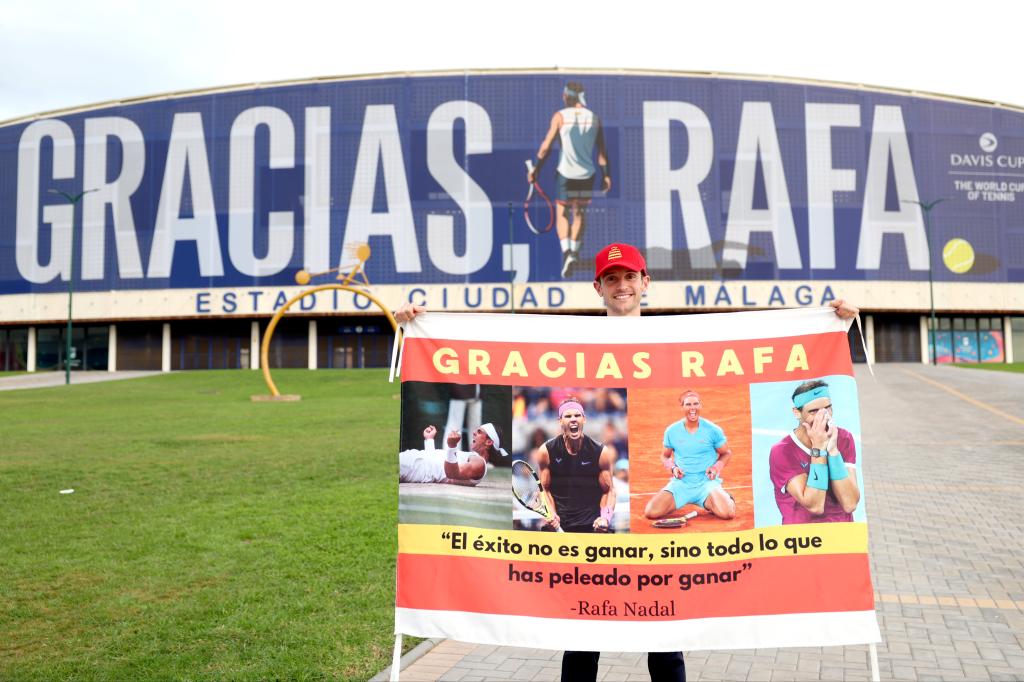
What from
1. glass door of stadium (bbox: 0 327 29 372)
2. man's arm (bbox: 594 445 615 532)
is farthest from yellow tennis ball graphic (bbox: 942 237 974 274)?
glass door of stadium (bbox: 0 327 29 372)

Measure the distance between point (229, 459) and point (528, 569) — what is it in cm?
1086

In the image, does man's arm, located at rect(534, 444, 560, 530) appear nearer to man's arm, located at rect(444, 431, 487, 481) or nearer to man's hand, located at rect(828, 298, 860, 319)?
man's arm, located at rect(444, 431, 487, 481)

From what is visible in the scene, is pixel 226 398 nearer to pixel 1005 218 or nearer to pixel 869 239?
pixel 869 239

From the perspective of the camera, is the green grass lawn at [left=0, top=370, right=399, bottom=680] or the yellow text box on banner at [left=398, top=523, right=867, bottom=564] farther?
the green grass lawn at [left=0, top=370, right=399, bottom=680]

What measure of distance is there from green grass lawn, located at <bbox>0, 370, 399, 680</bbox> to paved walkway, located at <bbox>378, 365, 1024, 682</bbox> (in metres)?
0.88

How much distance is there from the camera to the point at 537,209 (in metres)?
55.2

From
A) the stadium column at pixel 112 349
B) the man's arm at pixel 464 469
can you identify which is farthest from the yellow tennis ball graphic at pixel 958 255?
the man's arm at pixel 464 469

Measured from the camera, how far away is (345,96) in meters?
56.3

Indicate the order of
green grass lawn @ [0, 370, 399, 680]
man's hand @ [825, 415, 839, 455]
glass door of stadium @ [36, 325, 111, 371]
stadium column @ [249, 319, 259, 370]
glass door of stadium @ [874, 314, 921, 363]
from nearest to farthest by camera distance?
1. man's hand @ [825, 415, 839, 455]
2. green grass lawn @ [0, 370, 399, 680]
3. stadium column @ [249, 319, 259, 370]
4. glass door of stadium @ [874, 314, 921, 363]
5. glass door of stadium @ [36, 325, 111, 371]

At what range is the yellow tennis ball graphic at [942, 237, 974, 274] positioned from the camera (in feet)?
190

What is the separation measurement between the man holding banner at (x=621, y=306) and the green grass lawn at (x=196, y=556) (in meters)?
1.51


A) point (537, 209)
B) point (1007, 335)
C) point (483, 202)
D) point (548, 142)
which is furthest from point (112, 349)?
point (1007, 335)

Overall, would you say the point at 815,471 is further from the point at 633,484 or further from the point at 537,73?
the point at 537,73

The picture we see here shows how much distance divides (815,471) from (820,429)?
210 mm
